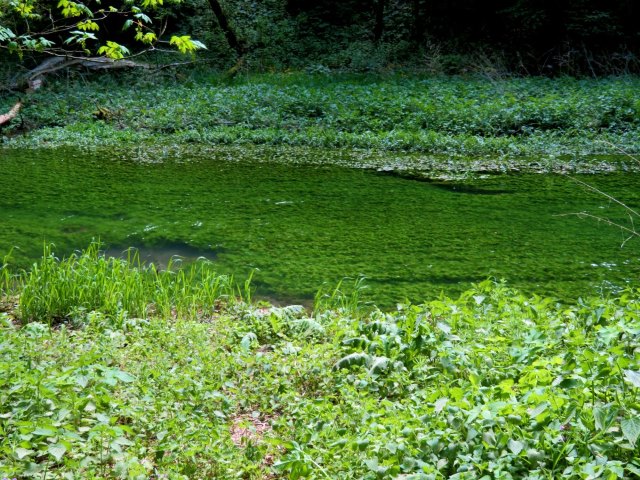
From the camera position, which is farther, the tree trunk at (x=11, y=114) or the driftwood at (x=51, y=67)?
the driftwood at (x=51, y=67)

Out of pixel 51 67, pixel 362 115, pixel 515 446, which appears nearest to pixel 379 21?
pixel 362 115

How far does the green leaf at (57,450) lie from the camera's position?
265cm

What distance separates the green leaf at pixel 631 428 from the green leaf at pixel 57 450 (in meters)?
2.14

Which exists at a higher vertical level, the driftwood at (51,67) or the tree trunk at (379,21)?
the tree trunk at (379,21)

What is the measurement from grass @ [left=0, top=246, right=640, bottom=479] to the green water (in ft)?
3.48

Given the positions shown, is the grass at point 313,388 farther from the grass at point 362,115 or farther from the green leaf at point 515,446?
the grass at point 362,115

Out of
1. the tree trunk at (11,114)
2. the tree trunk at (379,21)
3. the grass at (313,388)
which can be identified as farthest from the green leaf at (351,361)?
the tree trunk at (379,21)

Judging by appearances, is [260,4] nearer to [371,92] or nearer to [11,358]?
[371,92]

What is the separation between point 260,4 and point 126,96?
7.82 metres

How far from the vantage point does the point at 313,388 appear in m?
3.71

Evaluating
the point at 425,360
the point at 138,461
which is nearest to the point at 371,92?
the point at 425,360

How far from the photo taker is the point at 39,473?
274 centimetres

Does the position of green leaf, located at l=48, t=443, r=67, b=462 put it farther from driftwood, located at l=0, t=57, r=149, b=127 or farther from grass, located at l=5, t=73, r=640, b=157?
driftwood, located at l=0, t=57, r=149, b=127

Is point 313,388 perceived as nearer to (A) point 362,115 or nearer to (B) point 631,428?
(B) point 631,428
